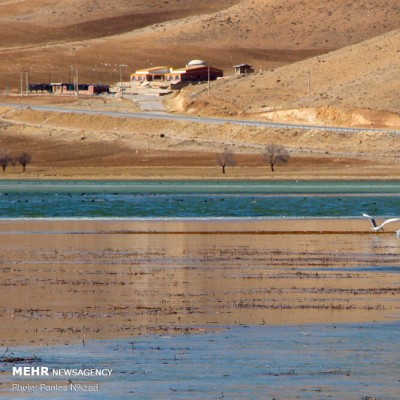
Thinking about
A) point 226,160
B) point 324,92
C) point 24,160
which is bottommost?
point 226,160

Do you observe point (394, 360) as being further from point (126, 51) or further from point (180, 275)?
point (126, 51)

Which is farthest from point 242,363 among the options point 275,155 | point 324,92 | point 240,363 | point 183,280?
point 324,92

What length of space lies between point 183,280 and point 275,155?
65.6m

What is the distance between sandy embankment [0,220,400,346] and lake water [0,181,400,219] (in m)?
Result: 10.1

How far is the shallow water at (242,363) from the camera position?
49.4ft

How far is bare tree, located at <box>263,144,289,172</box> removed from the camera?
90056 mm

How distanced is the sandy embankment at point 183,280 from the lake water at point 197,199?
10089mm

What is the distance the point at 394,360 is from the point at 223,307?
A: 565 centimetres

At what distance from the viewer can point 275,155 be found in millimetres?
91312

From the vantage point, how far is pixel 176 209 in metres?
54.0

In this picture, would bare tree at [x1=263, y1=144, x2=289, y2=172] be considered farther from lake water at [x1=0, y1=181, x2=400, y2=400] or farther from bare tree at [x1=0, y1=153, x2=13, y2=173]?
lake water at [x1=0, y1=181, x2=400, y2=400]

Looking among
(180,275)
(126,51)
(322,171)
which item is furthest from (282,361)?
(126,51)

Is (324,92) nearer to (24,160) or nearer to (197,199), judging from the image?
(24,160)

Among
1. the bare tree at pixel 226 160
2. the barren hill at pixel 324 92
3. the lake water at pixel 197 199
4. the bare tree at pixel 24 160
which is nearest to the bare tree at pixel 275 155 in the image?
the bare tree at pixel 226 160
